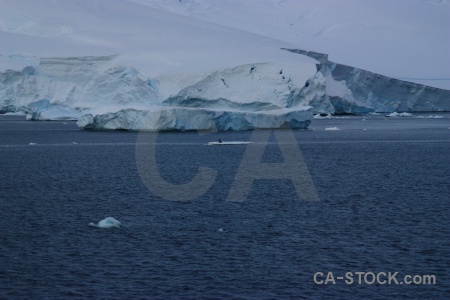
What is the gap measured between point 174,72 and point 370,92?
14.6m

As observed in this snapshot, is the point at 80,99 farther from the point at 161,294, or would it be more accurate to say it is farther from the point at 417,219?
the point at 161,294

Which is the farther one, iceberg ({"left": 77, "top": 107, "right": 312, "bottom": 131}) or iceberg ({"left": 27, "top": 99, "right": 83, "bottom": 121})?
iceberg ({"left": 27, "top": 99, "right": 83, "bottom": 121})

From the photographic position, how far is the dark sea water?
7.89m

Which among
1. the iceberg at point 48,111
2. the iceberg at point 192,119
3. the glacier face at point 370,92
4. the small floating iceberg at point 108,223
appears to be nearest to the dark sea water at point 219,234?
the small floating iceberg at point 108,223

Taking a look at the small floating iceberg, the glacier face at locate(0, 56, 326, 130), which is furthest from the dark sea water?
the glacier face at locate(0, 56, 326, 130)

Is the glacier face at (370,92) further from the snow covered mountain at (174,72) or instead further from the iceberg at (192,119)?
the iceberg at (192,119)

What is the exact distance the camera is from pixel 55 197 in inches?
583

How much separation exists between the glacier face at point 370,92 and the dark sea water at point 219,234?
27.7 m

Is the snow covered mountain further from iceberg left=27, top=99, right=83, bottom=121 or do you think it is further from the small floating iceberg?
the small floating iceberg

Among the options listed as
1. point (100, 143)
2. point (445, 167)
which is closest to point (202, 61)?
point (100, 143)

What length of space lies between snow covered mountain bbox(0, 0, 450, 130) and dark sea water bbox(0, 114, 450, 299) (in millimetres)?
12950

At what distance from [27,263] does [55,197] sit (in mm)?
6013

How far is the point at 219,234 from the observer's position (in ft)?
34.9

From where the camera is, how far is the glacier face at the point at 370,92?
49.4m
